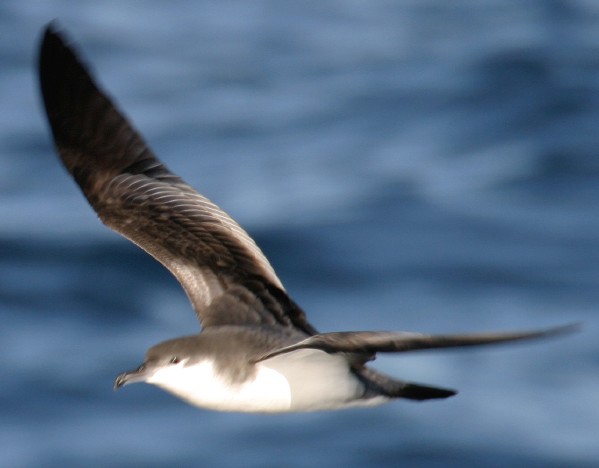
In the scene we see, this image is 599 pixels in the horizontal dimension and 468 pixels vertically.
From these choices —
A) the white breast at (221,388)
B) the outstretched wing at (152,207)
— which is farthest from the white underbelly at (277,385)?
the outstretched wing at (152,207)

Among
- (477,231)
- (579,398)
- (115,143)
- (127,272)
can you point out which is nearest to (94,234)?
(127,272)

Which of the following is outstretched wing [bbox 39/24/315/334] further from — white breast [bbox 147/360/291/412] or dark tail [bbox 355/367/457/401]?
white breast [bbox 147/360/291/412]

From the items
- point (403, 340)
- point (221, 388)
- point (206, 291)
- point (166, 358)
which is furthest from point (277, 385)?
point (403, 340)

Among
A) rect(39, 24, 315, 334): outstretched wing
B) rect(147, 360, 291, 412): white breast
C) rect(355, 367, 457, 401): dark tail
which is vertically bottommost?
rect(147, 360, 291, 412): white breast

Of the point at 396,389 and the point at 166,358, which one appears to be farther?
the point at 396,389

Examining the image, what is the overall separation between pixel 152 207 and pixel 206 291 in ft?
1.78

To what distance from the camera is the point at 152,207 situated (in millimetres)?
7426

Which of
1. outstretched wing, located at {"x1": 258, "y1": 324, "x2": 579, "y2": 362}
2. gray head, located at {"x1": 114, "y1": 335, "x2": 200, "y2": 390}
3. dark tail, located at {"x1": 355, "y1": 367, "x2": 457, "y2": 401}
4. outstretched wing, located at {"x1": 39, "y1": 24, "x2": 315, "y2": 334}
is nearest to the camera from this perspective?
outstretched wing, located at {"x1": 258, "y1": 324, "x2": 579, "y2": 362}

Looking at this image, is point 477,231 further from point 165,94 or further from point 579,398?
point 165,94

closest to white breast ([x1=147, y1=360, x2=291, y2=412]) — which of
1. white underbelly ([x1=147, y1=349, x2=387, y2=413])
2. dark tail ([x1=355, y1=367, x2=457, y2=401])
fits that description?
white underbelly ([x1=147, y1=349, x2=387, y2=413])

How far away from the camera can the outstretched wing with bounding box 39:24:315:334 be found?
7115 mm

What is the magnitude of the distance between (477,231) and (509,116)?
2807mm

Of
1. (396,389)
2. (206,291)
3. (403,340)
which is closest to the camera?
(403,340)

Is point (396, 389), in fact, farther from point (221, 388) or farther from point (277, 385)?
point (221, 388)
